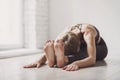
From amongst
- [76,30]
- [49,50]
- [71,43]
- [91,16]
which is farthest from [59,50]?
[91,16]

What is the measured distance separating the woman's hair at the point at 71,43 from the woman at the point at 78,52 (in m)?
0.04

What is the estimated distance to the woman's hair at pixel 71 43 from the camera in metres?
2.02

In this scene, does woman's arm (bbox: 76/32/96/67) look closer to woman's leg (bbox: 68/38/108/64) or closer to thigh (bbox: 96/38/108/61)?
woman's leg (bbox: 68/38/108/64)

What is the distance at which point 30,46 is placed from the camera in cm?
346

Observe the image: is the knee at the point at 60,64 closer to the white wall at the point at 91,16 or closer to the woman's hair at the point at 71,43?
the woman's hair at the point at 71,43

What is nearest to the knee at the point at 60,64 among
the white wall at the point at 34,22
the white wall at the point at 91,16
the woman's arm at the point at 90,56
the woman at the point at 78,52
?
the woman at the point at 78,52

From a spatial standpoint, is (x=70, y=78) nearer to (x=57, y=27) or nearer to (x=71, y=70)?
→ (x=71, y=70)

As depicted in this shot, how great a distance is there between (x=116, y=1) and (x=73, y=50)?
1.35 meters

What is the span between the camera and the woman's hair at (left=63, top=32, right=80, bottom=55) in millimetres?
2020

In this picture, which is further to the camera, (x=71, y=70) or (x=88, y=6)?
(x=88, y=6)

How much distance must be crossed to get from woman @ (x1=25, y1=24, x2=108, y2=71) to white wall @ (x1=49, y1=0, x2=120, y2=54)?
3.00 ft

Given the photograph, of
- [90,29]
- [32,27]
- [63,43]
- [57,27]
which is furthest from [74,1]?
[63,43]

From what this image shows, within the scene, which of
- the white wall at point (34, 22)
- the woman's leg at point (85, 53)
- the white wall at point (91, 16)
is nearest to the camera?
the woman's leg at point (85, 53)

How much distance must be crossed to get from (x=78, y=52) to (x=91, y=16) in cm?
128
